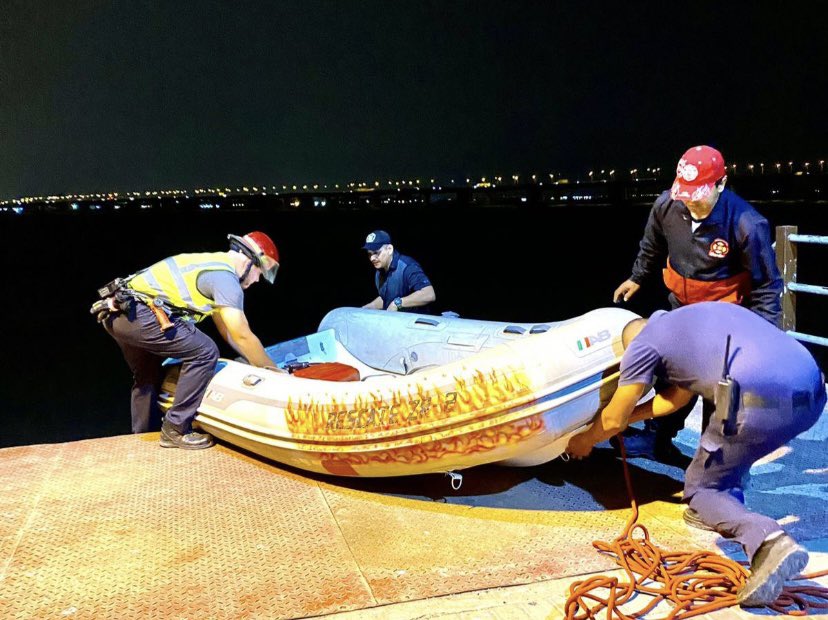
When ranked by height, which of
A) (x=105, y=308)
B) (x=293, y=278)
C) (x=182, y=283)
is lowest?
(x=293, y=278)

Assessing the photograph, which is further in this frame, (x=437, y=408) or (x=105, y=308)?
(x=105, y=308)

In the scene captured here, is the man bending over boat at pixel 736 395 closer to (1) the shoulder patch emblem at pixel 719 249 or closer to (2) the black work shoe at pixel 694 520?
(2) the black work shoe at pixel 694 520

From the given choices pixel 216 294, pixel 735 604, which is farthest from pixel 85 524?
pixel 735 604

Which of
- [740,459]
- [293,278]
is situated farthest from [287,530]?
[293,278]

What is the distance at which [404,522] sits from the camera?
284cm

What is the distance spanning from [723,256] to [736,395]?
97 cm

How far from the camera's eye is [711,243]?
2947mm

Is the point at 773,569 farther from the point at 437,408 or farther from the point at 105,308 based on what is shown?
the point at 105,308

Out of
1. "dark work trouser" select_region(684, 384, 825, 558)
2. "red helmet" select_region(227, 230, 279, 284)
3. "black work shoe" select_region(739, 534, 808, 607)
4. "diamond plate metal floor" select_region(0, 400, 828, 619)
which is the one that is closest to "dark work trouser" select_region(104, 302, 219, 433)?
"diamond plate metal floor" select_region(0, 400, 828, 619)

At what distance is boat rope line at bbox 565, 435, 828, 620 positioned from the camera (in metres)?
Answer: 2.12

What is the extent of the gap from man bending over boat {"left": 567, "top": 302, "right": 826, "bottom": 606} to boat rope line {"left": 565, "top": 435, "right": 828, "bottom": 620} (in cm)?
12

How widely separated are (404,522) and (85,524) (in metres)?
1.23

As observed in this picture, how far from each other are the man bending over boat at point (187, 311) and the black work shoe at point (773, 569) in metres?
2.29

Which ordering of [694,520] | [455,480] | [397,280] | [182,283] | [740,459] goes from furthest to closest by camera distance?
[397,280] < [182,283] < [455,480] < [694,520] < [740,459]
